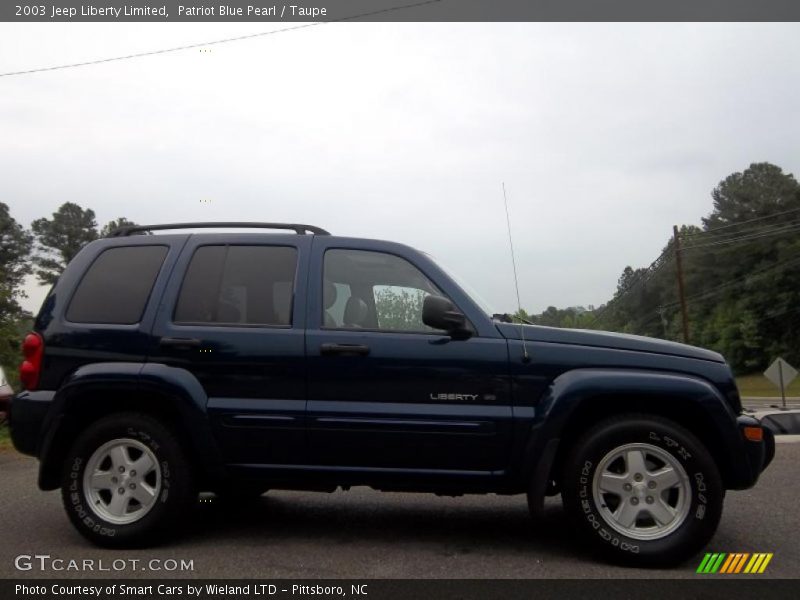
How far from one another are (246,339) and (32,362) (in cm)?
135

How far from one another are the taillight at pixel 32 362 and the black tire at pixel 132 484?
47 cm

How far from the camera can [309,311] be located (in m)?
4.61

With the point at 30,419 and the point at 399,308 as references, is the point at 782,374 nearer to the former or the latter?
the point at 399,308

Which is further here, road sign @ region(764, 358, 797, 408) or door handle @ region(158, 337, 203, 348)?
road sign @ region(764, 358, 797, 408)

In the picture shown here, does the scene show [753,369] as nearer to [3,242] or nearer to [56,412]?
[3,242]

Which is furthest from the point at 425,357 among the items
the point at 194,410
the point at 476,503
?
the point at 476,503

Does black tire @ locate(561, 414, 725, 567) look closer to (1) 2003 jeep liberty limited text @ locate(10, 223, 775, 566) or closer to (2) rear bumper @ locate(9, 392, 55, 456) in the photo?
(1) 2003 jeep liberty limited text @ locate(10, 223, 775, 566)

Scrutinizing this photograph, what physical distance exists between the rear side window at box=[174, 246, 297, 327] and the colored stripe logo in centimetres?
273

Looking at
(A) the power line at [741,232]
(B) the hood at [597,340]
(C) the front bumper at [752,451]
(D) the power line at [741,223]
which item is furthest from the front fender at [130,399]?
(D) the power line at [741,223]

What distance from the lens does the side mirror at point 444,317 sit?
437cm

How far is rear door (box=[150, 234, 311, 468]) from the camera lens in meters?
4.48

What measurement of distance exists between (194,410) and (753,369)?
72.7m

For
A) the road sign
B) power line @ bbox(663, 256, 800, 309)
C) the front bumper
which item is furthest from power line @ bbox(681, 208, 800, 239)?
the front bumper

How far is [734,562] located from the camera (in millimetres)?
4270
